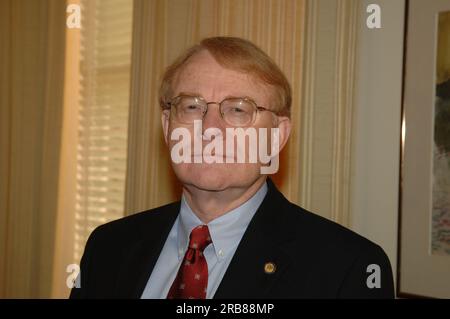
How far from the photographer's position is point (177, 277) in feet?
4.83

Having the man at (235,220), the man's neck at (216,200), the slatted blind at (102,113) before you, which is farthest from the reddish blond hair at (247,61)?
Result: the slatted blind at (102,113)

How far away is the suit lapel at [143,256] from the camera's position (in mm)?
1556

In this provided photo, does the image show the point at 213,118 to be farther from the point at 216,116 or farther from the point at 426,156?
the point at 426,156

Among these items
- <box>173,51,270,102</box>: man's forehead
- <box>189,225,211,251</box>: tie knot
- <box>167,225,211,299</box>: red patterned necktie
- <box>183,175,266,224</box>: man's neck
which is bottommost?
<box>167,225,211,299</box>: red patterned necktie

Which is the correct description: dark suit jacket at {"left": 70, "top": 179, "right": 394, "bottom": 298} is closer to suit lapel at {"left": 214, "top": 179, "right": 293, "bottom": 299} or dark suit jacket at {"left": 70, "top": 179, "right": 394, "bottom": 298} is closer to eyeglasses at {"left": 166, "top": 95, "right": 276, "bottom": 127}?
suit lapel at {"left": 214, "top": 179, "right": 293, "bottom": 299}

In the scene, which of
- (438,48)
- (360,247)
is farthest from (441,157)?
(360,247)

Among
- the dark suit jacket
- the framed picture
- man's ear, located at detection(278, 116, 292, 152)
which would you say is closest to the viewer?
the dark suit jacket

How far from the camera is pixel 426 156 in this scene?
2080mm

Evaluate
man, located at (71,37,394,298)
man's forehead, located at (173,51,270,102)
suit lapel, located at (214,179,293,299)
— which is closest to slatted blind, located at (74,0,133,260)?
man, located at (71,37,394,298)

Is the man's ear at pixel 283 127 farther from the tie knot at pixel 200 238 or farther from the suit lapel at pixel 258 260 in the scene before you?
the tie knot at pixel 200 238

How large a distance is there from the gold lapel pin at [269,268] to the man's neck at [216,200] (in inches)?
9.1

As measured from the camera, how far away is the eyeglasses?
145 centimetres
